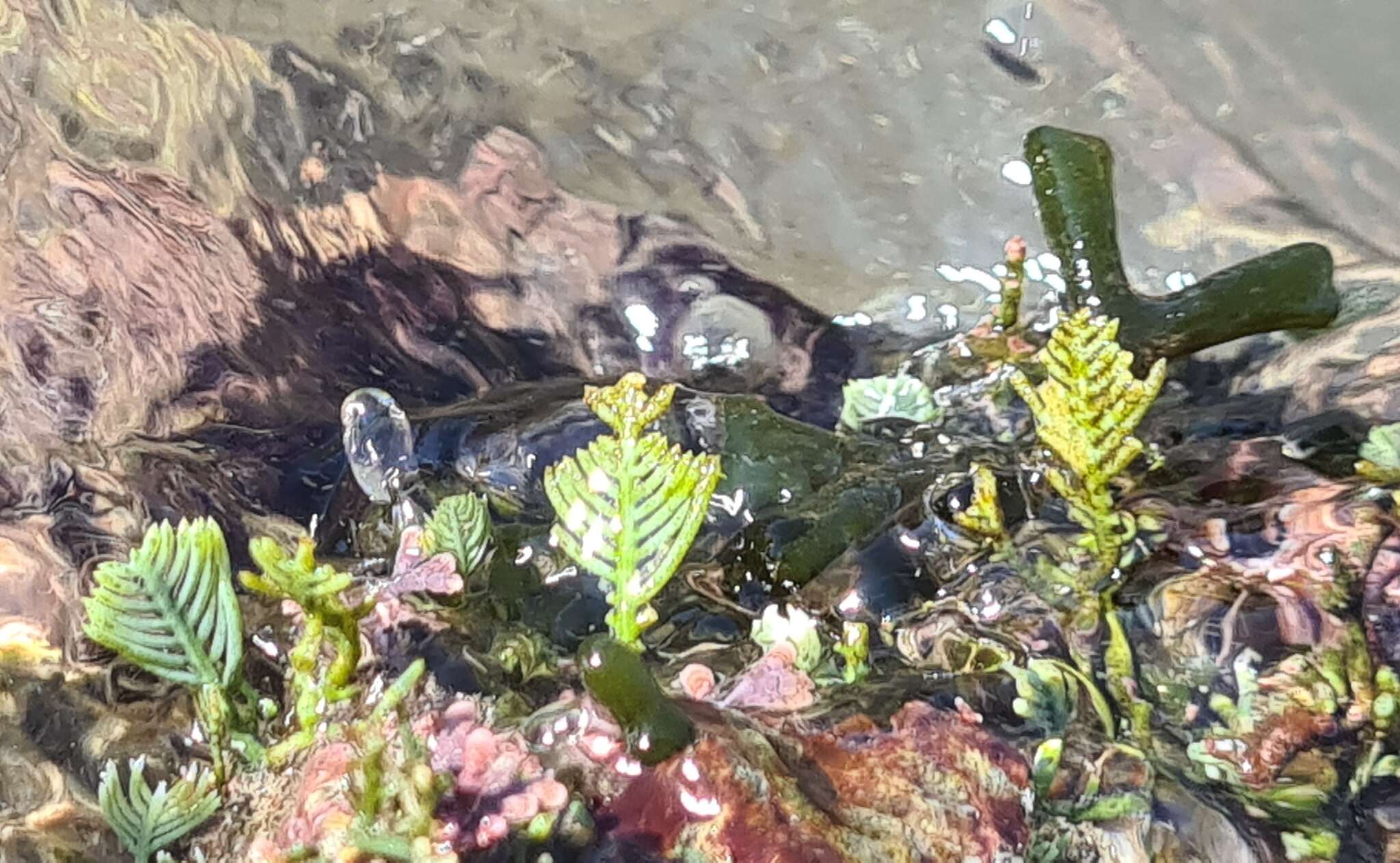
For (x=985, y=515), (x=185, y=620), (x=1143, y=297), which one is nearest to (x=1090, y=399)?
(x=985, y=515)

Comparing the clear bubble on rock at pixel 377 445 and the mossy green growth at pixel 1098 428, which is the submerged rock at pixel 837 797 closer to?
the mossy green growth at pixel 1098 428

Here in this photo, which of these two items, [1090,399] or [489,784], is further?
[1090,399]

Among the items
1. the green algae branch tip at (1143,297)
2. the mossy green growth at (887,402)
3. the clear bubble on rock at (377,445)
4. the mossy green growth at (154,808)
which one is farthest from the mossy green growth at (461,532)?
the green algae branch tip at (1143,297)

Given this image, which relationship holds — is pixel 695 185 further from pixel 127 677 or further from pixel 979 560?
pixel 127 677

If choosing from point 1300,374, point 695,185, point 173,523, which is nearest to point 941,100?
point 695,185

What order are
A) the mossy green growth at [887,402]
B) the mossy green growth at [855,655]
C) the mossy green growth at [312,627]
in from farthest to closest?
the mossy green growth at [887,402] < the mossy green growth at [855,655] < the mossy green growth at [312,627]

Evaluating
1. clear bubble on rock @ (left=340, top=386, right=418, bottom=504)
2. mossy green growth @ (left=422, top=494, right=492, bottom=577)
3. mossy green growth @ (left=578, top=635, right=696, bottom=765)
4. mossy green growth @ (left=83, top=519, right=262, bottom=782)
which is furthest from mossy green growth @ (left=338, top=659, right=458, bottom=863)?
clear bubble on rock @ (left=340, top=386, right=418, bottom=504)

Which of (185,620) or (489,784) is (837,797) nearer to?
(489,784)
